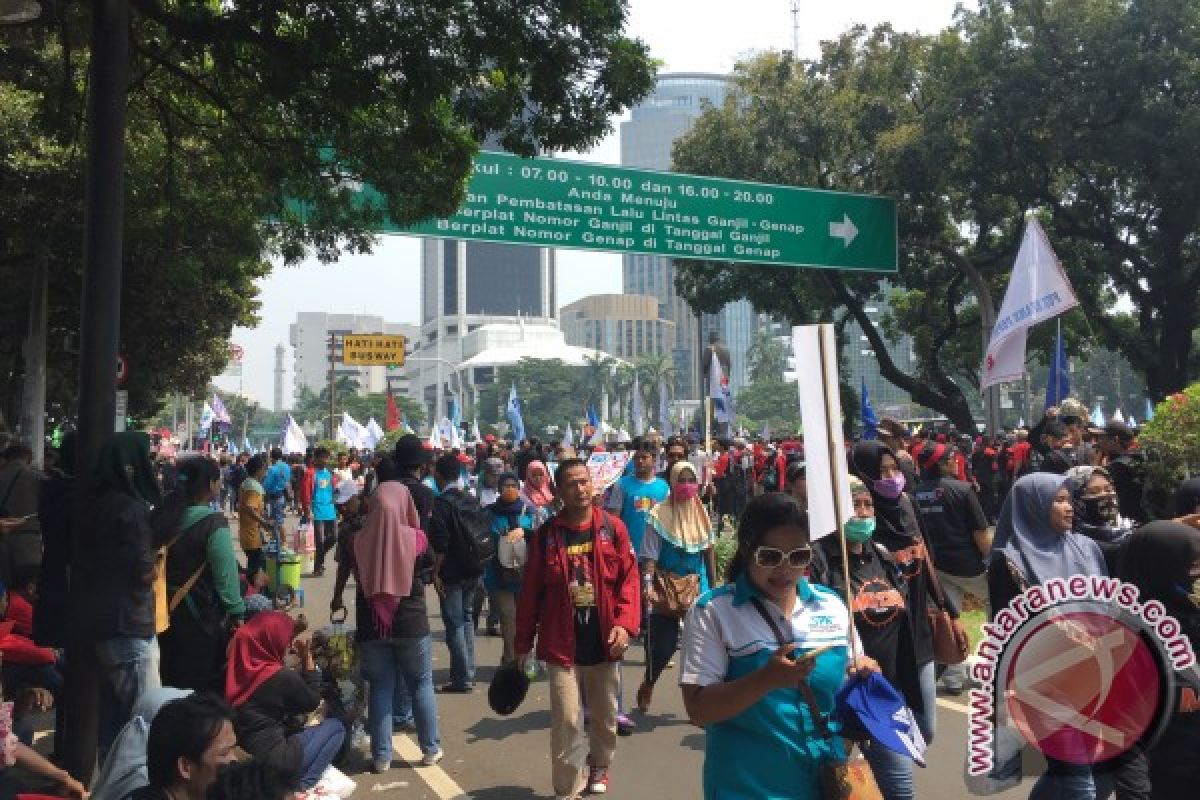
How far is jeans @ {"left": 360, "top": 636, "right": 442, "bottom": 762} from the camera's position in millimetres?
5926

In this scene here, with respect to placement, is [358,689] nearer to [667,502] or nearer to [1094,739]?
[667,502]

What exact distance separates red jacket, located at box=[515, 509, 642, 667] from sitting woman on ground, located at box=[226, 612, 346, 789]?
110cm

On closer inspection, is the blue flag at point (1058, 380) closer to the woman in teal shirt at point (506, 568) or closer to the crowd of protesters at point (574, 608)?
Answer: the crowd of protesters at point (574, 608)

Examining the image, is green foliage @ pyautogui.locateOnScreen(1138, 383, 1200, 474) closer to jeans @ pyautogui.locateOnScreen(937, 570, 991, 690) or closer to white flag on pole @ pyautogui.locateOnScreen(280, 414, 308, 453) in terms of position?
jeans @ pyautogui.locateOnScreen(937, 570, 991, 690)

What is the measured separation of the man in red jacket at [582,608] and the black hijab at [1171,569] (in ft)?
8.06

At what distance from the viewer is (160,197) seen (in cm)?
1073

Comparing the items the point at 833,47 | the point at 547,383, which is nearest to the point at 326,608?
the point at 833,47

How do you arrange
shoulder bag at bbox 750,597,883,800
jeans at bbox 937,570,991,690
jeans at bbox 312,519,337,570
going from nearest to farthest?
1. shoulder bag at bbox 750,597,883,800
2. jeans at bbox 937,570,991,690
3. jeans at bbox 312,519,337,570

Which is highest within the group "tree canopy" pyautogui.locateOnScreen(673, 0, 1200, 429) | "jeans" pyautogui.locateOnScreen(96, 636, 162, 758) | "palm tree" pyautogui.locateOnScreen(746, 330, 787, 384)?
"palm tree" pyautogui.locateOnScreen(746, 330, 787, 384)

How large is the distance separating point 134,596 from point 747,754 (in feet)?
10.9

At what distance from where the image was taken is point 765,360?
123062mm

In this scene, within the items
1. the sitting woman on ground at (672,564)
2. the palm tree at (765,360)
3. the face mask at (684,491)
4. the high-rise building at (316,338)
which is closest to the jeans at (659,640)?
the sitting woman on ground at (672,564)

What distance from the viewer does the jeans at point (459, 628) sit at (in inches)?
300

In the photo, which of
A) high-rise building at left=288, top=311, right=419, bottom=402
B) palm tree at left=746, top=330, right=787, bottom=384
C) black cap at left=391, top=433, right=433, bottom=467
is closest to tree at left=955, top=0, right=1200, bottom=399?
black cap at left=391, top=433, right=433, bottom=467
